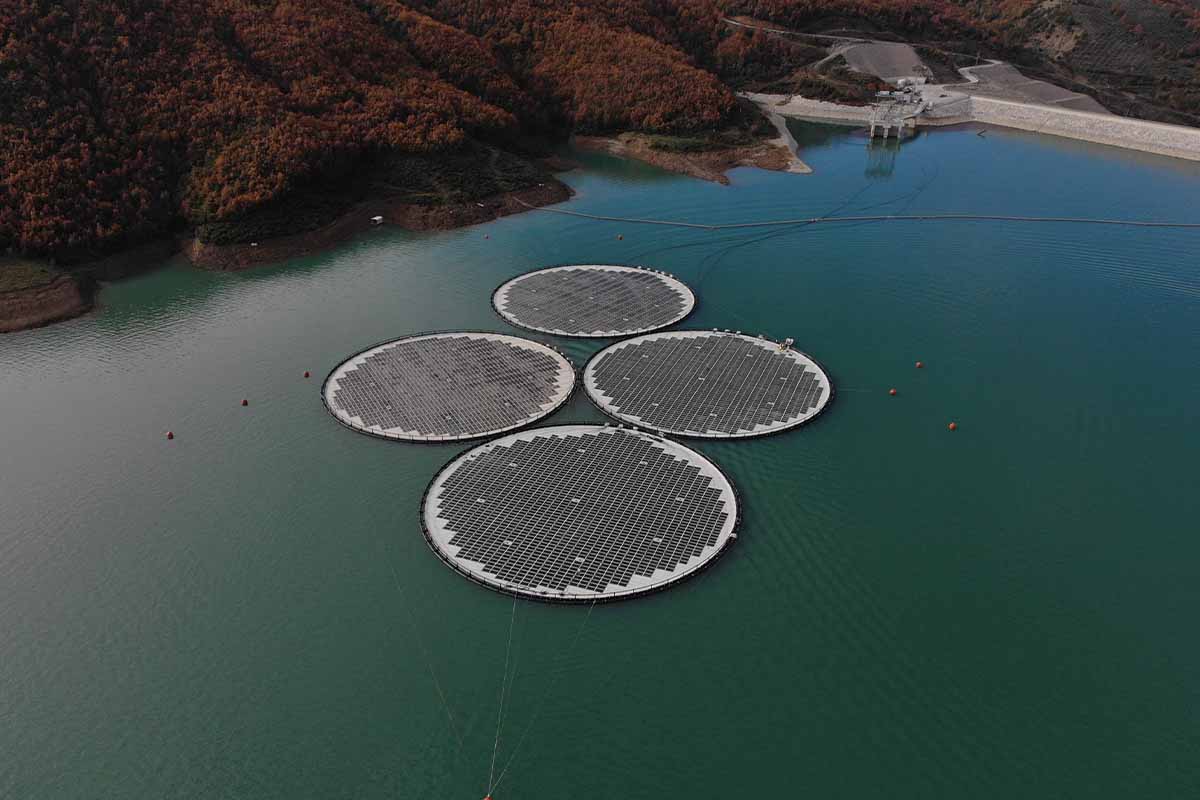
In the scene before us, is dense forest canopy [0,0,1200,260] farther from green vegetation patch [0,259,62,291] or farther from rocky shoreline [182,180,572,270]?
rocky shoreline [182,180,572,270]

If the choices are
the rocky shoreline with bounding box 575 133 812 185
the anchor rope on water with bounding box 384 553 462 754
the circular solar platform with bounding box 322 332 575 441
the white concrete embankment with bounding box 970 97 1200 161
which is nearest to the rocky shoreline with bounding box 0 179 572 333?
the rocky shoreline with bounding box 575 133 812 185

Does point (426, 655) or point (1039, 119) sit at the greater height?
point (1039, 119)

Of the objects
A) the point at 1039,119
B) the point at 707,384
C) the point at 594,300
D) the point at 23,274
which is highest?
the point at 1039,119

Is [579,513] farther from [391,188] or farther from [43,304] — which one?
[391,188]

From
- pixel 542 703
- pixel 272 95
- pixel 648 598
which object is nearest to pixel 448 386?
pixel 648 598

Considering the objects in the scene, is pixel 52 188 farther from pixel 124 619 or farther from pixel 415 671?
pixel 415 671

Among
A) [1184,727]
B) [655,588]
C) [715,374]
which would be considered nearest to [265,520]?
[655,588]

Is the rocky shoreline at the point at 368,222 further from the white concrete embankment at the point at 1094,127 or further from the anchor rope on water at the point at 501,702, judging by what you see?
the white concrete embankment at the point at 1094,127
